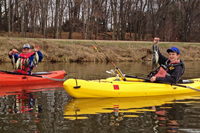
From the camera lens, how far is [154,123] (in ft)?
15.5

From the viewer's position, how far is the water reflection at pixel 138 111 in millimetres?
4637

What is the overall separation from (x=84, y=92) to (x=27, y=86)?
2.83 meters

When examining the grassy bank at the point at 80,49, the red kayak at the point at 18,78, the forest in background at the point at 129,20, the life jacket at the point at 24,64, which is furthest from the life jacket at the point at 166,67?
the forest in background at the point at 129,20

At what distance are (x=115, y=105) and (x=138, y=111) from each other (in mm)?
755

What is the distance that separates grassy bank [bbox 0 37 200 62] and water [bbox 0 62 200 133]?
1206 cm

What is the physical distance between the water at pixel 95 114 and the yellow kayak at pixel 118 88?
26 centimetres

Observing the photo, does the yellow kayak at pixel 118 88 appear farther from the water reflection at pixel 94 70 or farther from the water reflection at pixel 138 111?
the water reflection at pixel 94 70

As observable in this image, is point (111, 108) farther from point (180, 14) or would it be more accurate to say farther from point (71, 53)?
point (180, 14)

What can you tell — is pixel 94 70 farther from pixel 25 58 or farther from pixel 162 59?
pixel 162 59

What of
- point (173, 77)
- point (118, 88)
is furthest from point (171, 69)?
point (118, 88)

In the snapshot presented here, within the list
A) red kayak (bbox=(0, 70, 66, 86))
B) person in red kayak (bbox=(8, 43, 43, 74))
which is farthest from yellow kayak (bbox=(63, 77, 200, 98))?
person in red kayak (bbox=(8, 43, 43, 74))

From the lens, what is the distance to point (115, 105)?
6250 millimetres

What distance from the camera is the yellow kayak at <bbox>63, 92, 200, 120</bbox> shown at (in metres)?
5.48

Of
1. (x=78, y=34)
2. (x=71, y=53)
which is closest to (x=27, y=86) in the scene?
(x=71, y=53)
